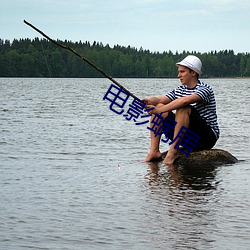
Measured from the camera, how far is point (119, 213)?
20.1 ft

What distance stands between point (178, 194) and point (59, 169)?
2.22m

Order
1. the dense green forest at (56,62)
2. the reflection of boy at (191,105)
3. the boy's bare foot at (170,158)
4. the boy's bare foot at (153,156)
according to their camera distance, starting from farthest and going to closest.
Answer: the dense green forest at (56,62)
the boy's bare foot at (153,156)
the boy's bare foot at (170,158)
the reflection of boy at (191,105)

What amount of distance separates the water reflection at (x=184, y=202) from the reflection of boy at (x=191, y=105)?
0.44 meters

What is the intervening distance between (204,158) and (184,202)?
9.67 feet

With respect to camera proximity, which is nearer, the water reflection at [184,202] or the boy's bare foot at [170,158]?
the water reflection at [184,202]

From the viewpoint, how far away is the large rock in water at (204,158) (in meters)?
9.42

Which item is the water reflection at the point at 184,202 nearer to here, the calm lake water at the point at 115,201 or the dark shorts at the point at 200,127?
the calm lake water at the point at 115,201

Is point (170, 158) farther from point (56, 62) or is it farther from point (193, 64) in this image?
point (56, 62)

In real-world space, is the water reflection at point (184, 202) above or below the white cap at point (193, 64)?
below

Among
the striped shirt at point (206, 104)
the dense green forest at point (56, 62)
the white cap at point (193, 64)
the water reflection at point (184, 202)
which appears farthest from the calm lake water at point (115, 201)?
the dense green forest at point (56, 62)

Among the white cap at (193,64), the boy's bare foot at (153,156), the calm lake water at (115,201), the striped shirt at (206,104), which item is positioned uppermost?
the white cap at (193,64)

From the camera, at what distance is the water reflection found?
5340 mm

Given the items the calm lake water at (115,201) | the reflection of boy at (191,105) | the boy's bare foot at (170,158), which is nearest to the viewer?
the calm lake water at (115,201)

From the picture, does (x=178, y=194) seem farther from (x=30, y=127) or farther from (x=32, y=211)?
(x=30, y=127)
